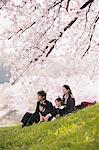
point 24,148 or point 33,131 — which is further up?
point 33,131

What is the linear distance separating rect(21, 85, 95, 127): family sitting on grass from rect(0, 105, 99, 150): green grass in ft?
10.8

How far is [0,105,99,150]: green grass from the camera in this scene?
14.2 meters

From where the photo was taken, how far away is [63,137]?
50.8ft

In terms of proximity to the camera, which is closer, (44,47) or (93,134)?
(93,134)

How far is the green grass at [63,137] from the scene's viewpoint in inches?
558

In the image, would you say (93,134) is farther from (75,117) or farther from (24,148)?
(75,117)

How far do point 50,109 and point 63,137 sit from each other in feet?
27.4

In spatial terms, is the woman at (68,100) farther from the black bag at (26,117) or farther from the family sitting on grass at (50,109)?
the black bag at (26,117)

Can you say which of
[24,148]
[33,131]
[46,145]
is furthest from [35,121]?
[46,145]

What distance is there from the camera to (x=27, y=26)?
79.9ft

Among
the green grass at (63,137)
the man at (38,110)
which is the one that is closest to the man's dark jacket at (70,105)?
the man at (38,110)

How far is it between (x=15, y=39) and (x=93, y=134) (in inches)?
467

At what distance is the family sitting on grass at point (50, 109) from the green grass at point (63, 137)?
3.30 meters

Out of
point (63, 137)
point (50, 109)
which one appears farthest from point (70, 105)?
point (63, 137)
